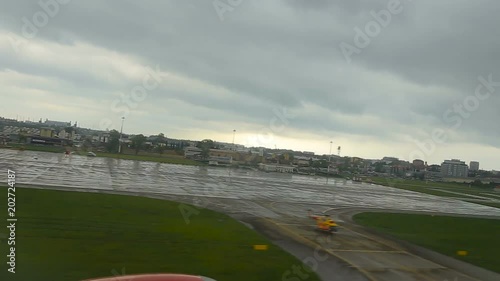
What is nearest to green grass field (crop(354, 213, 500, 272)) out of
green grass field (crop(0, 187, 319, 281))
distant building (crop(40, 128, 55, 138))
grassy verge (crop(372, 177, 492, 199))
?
green grass field (crop(0, 187, 319, 281))

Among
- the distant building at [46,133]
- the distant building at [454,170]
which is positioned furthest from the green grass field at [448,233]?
the distant building at [454,170]

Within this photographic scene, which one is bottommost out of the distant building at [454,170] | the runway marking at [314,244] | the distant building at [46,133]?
the runway marking at [314,244]

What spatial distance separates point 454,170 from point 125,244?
162 metres

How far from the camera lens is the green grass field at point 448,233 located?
19.8 meters

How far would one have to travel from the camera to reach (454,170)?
508 feet

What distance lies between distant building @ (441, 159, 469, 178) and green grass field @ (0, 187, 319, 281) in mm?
152021

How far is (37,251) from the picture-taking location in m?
12.0

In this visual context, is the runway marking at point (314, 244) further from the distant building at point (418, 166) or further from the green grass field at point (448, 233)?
the distant building at point (418, 166)

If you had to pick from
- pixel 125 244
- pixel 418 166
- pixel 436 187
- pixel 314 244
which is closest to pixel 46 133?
pixel 125 244

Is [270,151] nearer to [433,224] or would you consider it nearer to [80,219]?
[433,224]

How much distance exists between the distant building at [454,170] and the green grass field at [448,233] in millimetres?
130114

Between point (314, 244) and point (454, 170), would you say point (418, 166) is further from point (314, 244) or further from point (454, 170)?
point (314, 244)

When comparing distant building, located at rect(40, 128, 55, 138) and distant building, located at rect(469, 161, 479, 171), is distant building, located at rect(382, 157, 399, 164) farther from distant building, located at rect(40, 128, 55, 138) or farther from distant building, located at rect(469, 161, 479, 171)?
distant building, located at rect(40, 128, 55, 138)

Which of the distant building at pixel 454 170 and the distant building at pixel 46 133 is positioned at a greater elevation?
the distant building at pixel 454 170
